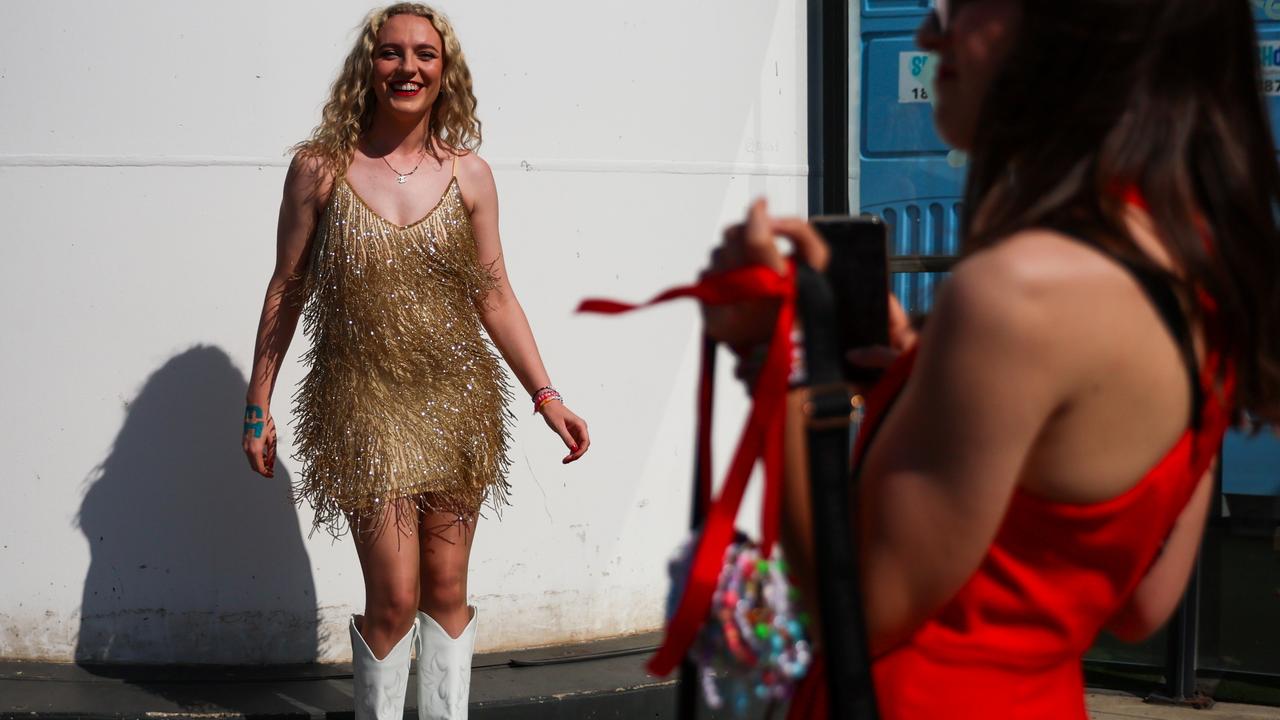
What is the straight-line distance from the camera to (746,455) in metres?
1.35

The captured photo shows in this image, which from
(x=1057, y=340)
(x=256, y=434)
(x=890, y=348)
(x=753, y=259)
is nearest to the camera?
(x=1057, y=340)

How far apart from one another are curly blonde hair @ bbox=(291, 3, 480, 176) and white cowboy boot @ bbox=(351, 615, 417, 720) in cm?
130

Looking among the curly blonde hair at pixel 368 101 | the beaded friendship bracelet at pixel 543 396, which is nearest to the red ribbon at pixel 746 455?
the beaded friendship bracelet at pixel 543 396

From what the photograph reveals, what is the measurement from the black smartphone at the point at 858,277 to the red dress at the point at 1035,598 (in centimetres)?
11

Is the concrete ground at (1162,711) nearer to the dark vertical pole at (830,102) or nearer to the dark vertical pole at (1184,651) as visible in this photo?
the dark vertical pole at (1184,651)

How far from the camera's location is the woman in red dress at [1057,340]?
49.5 inches

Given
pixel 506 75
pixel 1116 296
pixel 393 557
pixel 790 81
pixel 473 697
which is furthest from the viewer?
pixel 790 81

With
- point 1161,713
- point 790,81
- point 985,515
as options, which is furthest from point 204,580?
point 985,515

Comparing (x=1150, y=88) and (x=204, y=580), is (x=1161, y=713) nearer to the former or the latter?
(x=204, y=580)

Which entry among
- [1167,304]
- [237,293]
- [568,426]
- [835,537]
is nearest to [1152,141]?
[1167,304]

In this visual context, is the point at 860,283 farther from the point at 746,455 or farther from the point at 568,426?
the point at 568,426

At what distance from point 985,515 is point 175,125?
387 cm

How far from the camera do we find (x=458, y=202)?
4.00m

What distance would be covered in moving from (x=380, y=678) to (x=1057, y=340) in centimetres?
294
